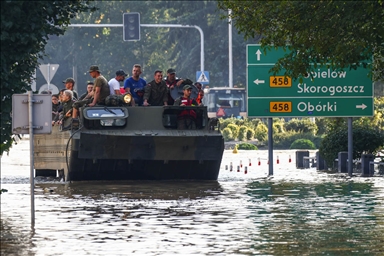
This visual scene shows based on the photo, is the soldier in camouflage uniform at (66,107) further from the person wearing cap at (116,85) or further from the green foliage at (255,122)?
the green foliage at (255,122)

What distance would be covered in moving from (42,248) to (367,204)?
7.78m

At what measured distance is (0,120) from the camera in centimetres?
1911

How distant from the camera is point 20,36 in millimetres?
17938

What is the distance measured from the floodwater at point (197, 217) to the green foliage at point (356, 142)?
13.7ft

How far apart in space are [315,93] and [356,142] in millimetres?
2001

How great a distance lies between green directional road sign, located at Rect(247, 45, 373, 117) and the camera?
97.9 feet

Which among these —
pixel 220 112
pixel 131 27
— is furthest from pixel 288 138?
pixel 220 112

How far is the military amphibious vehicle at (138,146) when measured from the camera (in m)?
25.3

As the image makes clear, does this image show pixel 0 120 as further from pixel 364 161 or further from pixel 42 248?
pixel 364 161

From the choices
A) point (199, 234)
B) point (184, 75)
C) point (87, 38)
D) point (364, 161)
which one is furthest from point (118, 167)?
point (87, 38)

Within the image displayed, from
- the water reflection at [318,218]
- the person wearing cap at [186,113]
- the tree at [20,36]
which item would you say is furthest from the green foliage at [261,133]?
the tree at [20,36]

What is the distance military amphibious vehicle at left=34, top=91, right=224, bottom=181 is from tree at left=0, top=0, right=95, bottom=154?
20.2 feet

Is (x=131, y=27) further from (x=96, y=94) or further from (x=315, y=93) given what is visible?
(x=96, y=94)

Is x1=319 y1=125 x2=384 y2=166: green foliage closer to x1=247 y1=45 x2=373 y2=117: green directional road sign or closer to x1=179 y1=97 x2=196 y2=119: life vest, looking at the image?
x1=247 y1=45 x2=373 y2=117: green directional road sign
